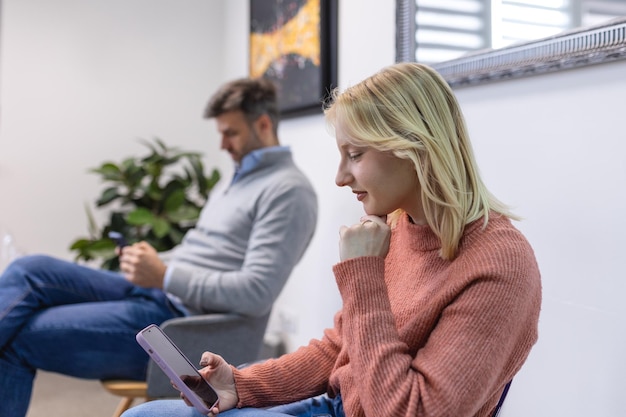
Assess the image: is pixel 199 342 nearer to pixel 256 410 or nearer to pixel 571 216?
pixel 256 410

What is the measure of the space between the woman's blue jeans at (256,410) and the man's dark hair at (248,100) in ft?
3.70

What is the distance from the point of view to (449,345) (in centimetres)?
97

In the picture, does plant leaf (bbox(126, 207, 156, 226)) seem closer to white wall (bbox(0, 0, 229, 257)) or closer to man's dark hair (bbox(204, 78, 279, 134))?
white wall (bbox(0, 0, 229, 257))

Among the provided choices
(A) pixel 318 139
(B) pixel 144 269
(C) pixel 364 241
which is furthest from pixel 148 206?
(C) pixel 364 241


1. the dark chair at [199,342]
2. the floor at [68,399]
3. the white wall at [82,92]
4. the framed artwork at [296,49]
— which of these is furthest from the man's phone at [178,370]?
the white wall at [82,92]

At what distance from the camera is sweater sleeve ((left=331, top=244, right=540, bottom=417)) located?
0.96 m

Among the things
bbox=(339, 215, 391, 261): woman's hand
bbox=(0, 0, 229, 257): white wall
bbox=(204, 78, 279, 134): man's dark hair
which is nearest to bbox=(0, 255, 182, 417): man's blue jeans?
bbox=(204, 78, 279, 134): man's dark hair

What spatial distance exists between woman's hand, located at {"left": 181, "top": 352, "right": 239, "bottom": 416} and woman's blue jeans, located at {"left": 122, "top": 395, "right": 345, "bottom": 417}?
0.10ft

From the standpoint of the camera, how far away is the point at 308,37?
2.58 metres

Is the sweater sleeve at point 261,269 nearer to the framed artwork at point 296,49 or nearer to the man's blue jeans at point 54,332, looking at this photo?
the man's blue jeans at point 54,332

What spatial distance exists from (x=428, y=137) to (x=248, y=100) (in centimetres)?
121

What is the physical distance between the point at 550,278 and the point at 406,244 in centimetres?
41

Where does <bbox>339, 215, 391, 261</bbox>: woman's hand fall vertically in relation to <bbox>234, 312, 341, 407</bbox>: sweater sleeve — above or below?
above

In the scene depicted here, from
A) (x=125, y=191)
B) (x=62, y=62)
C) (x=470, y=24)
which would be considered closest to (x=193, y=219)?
(x=125, y=191)
